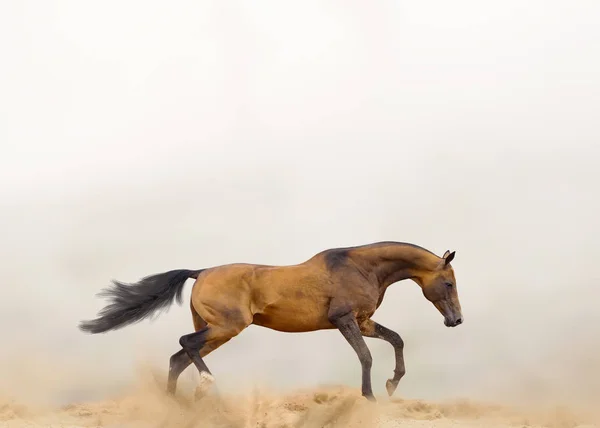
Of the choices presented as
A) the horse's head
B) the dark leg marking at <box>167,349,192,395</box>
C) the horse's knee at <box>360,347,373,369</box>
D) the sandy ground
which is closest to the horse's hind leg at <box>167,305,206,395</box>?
the dark leg marking at <box>167,349,192,395</box>

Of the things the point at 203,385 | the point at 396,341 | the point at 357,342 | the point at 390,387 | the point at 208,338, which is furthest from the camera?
→ the point at 396,341

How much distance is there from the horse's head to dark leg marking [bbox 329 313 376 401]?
128cm

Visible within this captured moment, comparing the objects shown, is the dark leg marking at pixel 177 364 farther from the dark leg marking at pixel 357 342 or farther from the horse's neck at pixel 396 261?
the horse's neck at pixel 396 261

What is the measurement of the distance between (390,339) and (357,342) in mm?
946

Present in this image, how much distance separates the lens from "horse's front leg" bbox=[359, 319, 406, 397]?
1250 cm

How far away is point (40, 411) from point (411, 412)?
17.3ft

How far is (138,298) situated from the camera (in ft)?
41.5

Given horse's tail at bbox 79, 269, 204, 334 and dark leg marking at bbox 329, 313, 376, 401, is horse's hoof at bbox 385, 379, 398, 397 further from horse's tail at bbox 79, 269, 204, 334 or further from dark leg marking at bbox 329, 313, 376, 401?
horse's tail at bbox 79, 269, 204, 334

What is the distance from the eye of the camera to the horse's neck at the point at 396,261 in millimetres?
12523

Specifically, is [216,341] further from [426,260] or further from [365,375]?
[426,260]

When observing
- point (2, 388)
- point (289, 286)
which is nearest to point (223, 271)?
point (289, 286)

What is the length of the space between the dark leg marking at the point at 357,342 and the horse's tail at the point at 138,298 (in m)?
2.20

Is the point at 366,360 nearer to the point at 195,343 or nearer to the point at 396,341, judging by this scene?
the point at 396,341

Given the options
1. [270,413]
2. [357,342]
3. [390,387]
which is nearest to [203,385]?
[270,413]
